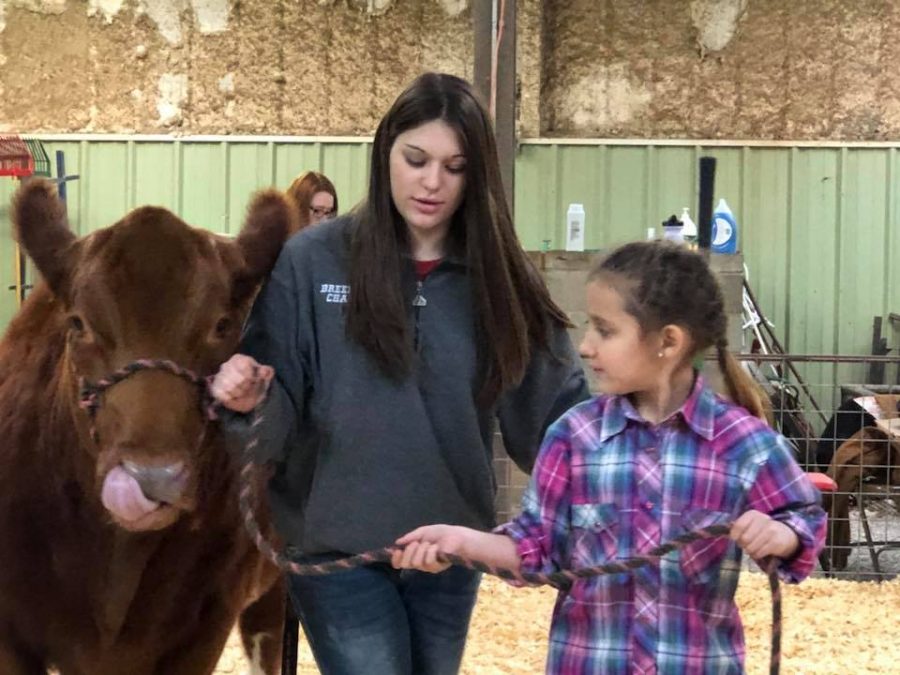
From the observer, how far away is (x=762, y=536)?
5.16ft

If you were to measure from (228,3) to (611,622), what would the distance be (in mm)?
9086

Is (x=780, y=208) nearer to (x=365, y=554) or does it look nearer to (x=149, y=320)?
(x=149, y=320)

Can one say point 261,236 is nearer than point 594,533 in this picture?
No

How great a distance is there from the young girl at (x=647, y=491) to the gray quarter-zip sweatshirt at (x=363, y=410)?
11.1 inches

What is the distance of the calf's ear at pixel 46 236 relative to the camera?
2.40 meters

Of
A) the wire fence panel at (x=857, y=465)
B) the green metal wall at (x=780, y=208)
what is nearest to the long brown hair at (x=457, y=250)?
the wire fence panel at (x=857, y=465)

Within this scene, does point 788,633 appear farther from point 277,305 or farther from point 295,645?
point 277,305

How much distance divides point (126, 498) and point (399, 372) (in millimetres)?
499

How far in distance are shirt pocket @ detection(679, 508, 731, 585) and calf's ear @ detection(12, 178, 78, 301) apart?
1.35 meters

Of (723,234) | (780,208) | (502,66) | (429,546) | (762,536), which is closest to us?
(762,536)

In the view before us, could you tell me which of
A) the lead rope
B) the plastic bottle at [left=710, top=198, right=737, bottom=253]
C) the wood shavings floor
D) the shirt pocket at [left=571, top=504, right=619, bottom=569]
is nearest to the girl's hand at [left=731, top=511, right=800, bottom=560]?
the lead rope

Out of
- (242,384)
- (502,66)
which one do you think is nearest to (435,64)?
(502,66)

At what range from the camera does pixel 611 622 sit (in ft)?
5.73

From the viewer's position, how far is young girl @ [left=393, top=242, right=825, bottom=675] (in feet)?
5.63
